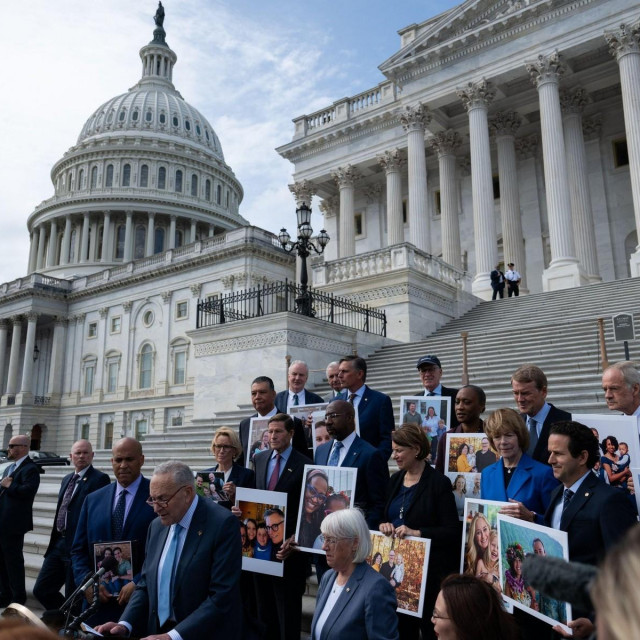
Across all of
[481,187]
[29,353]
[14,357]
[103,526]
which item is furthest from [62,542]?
[14,357]

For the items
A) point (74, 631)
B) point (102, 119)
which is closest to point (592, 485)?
point (74, 631)

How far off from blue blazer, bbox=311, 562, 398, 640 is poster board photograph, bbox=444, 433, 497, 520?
5.45 ft

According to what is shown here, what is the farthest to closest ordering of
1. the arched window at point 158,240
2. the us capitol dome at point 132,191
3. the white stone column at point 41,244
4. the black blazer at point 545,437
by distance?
the white stone column at point 41,244 → the arched window at point 158,240 → the us capitol dome at point 132,191 → the black blazer at point 545,437

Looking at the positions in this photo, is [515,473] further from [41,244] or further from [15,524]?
[41,244]

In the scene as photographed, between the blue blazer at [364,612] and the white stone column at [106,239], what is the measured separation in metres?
76.6

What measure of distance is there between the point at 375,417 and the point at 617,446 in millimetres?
2867

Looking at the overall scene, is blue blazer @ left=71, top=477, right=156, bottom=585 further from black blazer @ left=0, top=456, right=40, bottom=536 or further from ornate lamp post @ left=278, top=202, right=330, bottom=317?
ornate lamp post @ left=278, top=202, right=330, bottom=317

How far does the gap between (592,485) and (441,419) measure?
2.98 meters

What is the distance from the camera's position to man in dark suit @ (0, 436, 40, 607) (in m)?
7.61

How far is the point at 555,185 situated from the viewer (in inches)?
1056

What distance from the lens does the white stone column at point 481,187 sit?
28188mm

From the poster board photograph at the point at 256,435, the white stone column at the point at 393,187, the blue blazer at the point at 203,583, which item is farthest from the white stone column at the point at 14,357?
the blue blazer at the point at 203,583

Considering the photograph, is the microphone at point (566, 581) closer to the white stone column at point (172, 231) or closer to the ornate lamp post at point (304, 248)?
the ornate lamp post at point (304, 248)

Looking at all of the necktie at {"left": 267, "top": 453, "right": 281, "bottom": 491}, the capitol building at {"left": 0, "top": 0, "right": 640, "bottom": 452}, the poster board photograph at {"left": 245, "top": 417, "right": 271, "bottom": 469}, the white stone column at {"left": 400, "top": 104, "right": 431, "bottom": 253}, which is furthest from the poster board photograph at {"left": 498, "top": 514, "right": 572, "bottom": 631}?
the white stone column at {"left": 400, "top": 104, "right": 431, "bottom": 253}
